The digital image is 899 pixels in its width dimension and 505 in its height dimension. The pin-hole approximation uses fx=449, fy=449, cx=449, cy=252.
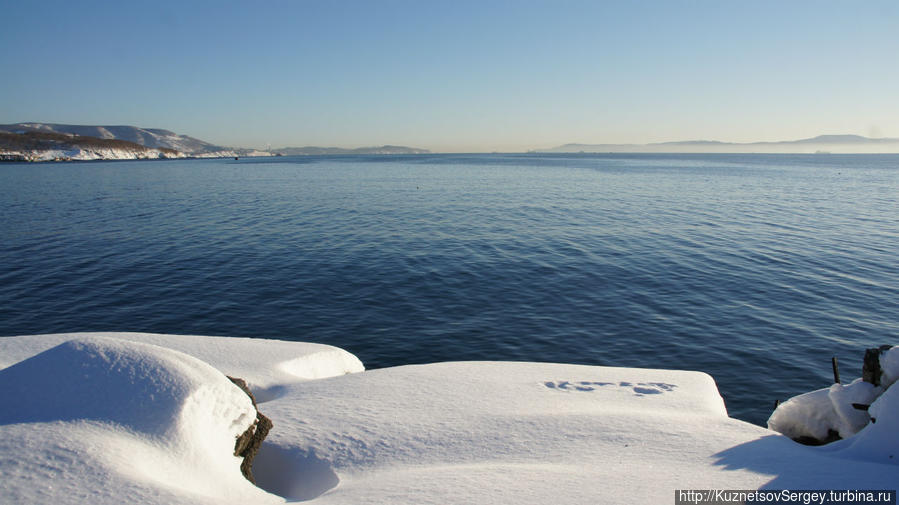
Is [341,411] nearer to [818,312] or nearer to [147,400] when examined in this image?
[147,400]

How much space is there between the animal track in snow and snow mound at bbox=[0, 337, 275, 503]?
6420mm

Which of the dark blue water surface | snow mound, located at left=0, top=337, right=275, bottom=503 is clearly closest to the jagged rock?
snow mound, located at left=0, top=337, right=275, bottom=503

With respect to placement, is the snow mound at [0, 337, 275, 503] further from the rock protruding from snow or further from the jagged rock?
the rock protruding from snow

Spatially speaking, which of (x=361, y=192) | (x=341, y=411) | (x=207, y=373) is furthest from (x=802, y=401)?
(x=361, y=192)

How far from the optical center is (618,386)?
1017 cm

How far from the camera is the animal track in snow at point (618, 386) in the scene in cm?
993

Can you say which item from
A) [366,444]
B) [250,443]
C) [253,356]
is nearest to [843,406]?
[366,444]

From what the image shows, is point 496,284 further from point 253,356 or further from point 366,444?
point 366,444

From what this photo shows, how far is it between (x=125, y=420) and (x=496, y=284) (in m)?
16.4

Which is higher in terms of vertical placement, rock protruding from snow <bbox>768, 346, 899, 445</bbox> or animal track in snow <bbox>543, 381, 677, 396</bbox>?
rock protruding from snow <bbox>768, 346, 899, 445</bbox>

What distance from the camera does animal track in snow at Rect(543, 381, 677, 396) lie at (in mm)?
9930

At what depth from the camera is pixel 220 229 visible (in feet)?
112

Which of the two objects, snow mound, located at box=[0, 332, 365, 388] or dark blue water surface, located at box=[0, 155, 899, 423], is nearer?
snow mound, located at box=[0, 332, 365, 388]

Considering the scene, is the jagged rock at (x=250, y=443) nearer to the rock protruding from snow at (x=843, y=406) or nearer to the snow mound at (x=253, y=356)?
the snow mound at (x=253, y=356)
